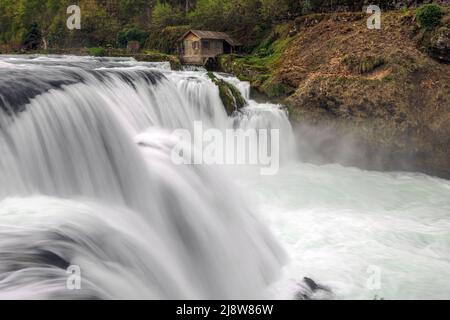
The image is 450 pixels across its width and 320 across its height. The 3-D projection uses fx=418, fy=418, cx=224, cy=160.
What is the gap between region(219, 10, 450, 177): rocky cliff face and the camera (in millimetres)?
14742

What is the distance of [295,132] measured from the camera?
51.7 ft

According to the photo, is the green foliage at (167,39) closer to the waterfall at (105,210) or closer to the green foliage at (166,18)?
the green foliage at (166,18)

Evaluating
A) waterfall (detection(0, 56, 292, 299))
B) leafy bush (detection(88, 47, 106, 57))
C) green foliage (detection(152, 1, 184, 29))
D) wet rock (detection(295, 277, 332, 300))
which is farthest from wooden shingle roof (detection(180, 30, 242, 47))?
wet rock (detection(295, 277, 332, 300))

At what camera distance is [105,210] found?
22.0 ft

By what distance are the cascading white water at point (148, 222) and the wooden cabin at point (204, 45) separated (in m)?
16.0

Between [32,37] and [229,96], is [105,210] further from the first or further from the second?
[32,37]

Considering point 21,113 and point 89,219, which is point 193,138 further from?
point 89,219

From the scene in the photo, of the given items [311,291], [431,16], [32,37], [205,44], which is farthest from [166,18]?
[311,291]

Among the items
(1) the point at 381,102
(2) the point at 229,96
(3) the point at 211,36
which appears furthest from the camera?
(3) the point at 211,36

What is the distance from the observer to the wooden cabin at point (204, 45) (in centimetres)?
2691

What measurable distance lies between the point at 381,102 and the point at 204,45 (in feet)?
49.2

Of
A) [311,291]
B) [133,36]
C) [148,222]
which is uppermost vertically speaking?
[133,36]

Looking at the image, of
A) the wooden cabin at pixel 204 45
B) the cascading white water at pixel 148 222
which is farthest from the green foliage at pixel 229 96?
the wooden cabin at pixel 204 45
